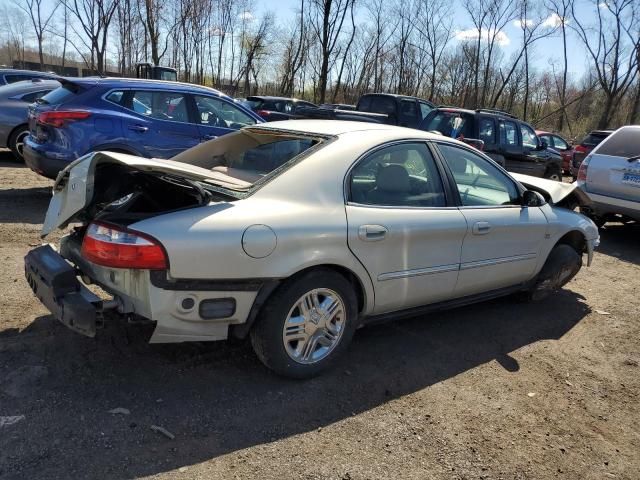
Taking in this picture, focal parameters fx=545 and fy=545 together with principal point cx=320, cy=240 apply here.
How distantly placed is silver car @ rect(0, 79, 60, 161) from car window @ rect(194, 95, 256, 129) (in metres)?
3.82

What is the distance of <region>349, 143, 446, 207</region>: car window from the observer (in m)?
3.58

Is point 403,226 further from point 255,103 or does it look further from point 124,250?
point 255,103

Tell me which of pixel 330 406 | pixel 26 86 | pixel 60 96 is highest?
pixel 26 86

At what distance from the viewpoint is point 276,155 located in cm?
396

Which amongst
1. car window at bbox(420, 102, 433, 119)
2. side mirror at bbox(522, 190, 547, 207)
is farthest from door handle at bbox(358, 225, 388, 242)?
car window at bbox(420, 102, 433, 119)

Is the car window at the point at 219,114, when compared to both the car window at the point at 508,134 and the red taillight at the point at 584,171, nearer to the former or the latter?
the red taillight at the point at 584,171

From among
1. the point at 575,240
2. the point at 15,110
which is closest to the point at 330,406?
the point at 575,240

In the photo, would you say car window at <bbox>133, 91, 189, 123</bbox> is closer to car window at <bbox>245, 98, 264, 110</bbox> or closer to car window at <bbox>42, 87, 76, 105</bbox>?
car window at <bbox>42, 87, 76, 105</bbox>

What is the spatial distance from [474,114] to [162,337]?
30.8 feet

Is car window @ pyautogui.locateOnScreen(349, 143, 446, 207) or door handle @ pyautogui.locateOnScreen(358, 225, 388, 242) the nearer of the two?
door handle @ pyautogui.locateOnScreen(358, 225, 388, 242)

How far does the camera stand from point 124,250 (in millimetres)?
2855

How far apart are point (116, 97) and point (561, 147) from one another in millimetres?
15657

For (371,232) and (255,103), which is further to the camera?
(255,103)

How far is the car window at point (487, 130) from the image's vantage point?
10971 millimetres
